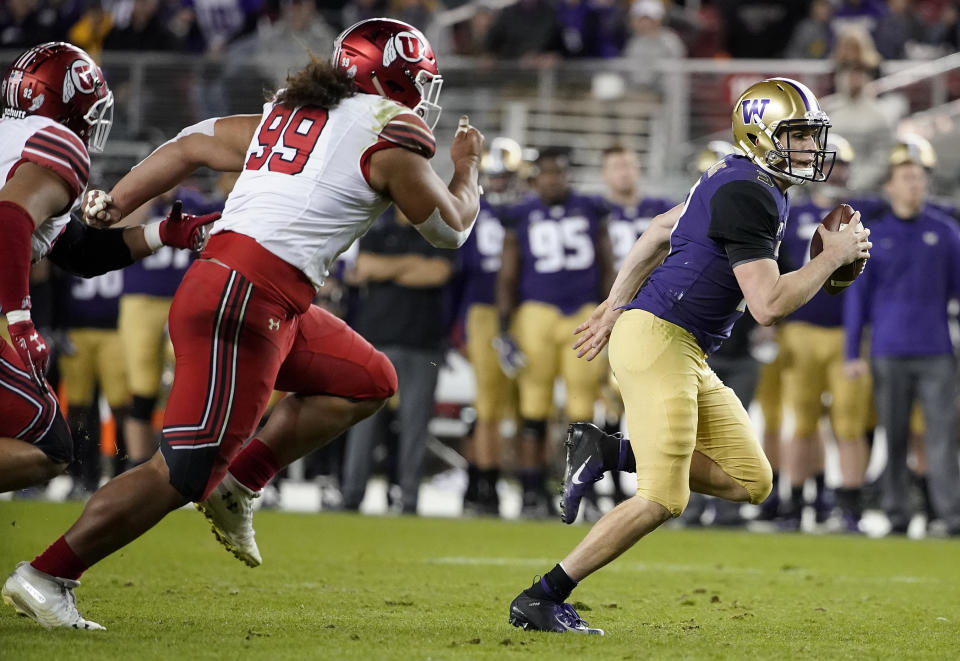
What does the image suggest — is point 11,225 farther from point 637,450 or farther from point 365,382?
point 637,450

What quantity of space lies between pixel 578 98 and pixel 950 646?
8.86 meters

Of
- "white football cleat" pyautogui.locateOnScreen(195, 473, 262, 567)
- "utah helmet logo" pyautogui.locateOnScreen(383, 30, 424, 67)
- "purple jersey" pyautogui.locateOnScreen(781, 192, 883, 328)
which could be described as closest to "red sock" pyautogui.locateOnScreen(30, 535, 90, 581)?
"white football cleat" pyautogui.locateOnScreen(195, 473, 262, 567)

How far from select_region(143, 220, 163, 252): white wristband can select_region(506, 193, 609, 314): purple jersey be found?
4872 millimetres

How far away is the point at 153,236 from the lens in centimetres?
466

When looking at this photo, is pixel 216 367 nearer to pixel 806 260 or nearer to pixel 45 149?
pixel 45 149

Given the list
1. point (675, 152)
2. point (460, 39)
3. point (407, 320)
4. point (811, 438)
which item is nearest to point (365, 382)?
point (407, 320)

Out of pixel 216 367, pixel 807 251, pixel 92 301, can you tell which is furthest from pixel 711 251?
pixel 92 301

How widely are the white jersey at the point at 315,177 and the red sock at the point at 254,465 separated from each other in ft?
2.37

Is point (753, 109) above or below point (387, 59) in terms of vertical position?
below

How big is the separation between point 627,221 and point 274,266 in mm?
5687

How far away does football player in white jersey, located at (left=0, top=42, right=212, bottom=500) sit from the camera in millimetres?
4109

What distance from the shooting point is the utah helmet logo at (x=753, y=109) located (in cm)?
462

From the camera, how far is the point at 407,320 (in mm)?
9359

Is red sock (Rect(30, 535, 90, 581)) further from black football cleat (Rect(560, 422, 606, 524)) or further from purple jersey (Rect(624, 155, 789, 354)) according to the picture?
purple jersey (Rect(624, 155, 789, 354))
